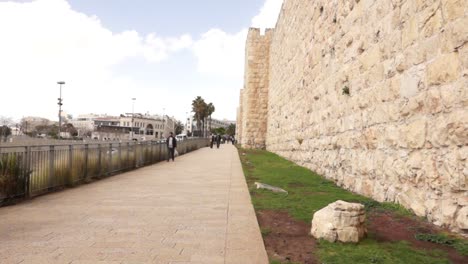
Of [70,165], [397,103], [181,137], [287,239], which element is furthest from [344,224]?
[181,137]

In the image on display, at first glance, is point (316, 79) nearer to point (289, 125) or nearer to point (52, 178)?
point (289, 125)

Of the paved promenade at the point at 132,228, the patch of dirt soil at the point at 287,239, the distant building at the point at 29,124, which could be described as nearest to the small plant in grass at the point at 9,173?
the paved promenade at the point at 132,228

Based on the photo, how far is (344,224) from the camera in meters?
4.48

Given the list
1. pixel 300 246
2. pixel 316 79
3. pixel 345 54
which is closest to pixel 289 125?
pixel 316 79

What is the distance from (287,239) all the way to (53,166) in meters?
6.67

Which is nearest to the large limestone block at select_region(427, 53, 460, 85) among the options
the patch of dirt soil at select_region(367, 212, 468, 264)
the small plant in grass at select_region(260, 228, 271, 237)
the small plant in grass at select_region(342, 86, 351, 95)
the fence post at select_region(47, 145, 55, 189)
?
the patch of dirt soil at select_region(367, 212, 468, 264)

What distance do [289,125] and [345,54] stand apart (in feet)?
28.8

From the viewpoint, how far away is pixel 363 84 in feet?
25.6

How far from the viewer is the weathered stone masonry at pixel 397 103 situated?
4.69m

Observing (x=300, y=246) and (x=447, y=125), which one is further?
(x=447, y=125)

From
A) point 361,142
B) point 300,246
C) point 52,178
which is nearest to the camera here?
point 300,246

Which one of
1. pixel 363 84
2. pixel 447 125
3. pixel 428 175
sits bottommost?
pixel 428 175

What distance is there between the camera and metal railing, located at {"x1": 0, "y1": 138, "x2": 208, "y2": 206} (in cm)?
745

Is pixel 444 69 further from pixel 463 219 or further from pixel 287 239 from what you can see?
pixel 287 239
